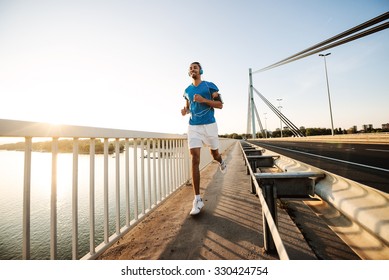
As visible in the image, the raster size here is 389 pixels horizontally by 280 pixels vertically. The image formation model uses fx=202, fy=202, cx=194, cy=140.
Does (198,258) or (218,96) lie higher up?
(218,96)

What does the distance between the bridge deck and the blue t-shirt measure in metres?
1.04

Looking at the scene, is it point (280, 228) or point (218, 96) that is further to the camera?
point (218, 96)

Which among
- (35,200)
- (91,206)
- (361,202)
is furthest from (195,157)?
(361,202)

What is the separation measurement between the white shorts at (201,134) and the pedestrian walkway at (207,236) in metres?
0.76

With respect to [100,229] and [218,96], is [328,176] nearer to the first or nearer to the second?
[218,96]

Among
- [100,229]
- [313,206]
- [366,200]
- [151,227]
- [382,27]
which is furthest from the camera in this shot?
[100,229]

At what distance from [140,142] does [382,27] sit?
2.22 m

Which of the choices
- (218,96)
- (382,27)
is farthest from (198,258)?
(382,27)

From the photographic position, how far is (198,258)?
52.3 inches

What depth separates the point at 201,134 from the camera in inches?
99.0

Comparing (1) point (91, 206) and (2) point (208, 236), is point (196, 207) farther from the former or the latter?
(1) point (91, 206)

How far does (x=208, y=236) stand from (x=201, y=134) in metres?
1.23

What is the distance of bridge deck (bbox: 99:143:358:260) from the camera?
1362mm
